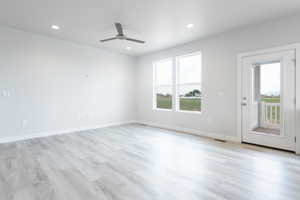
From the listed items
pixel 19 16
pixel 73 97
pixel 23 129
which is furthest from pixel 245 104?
pixel 23 129

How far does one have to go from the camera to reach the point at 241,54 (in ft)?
13.1

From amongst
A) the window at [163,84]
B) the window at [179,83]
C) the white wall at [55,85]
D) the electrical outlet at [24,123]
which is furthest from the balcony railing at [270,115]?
the electrical outlet at [24,123]

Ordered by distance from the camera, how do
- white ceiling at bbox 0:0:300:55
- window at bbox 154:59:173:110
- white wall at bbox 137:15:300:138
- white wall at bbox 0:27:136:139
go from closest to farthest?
white ceiling at bbox 0:0:300:55 < white wall at bbox 137:15:300:138 < white wall at bbox 0:27:136:139 < window at bbox 154:59:173:110

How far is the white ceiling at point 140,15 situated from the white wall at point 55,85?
20.8 inches

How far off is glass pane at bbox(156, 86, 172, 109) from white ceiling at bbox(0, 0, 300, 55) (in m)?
2.02

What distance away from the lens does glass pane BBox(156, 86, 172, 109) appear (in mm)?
5960

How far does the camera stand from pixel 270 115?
3729mm

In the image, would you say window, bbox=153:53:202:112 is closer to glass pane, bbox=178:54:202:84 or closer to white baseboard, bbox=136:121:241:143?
glass pane, bbox=178:54:202:84

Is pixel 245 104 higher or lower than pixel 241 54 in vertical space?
lower

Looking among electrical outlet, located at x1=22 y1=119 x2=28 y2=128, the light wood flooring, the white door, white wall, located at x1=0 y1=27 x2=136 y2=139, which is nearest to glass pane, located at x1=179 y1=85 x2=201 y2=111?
the white door

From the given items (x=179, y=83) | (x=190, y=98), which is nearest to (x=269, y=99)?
(x=190, y=98)

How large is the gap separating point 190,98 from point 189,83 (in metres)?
0.47

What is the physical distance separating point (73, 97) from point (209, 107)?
13.3 feet

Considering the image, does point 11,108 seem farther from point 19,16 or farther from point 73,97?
point 19,16
